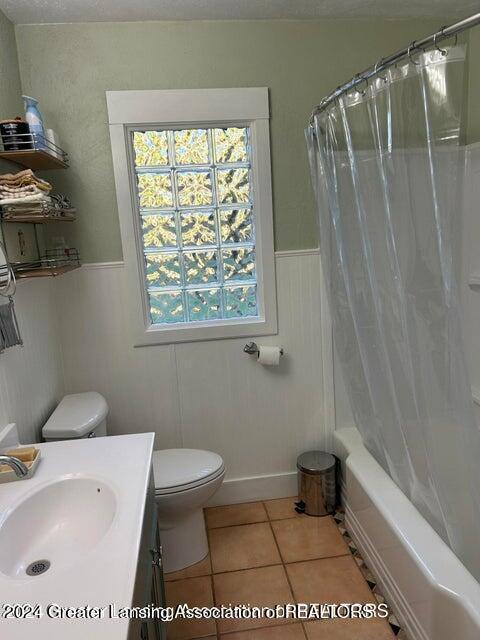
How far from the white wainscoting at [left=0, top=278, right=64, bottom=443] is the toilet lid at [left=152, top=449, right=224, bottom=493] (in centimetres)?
54

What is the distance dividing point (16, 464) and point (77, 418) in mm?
683

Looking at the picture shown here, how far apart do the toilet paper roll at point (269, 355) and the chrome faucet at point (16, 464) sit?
1.31 metres

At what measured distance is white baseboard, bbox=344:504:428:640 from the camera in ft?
5.41

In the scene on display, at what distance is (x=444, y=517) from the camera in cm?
161

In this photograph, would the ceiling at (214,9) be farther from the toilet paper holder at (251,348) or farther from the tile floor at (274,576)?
the tile floor at (274,576)

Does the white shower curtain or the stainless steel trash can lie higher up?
the white shower curtain

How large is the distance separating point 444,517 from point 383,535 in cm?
32

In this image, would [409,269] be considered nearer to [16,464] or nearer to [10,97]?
[16,464]

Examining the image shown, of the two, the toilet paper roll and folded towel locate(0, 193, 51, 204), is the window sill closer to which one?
the toilet paper roll

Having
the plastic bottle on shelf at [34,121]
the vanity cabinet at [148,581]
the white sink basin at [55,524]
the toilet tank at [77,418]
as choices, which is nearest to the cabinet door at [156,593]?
the vanity cabinet at [148,581]

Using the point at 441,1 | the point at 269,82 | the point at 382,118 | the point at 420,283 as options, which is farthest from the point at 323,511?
the point at 441,1

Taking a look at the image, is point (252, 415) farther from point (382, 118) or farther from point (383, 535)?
point (382, 118)

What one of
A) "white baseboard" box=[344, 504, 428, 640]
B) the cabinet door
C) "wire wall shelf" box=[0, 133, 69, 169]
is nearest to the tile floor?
"white baseboard" box=[344, 504, 428, 640]

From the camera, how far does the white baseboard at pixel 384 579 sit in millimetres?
1650
